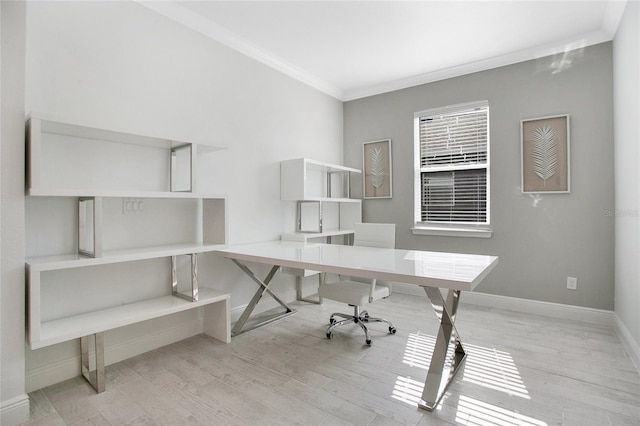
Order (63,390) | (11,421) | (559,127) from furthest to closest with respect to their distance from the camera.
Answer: (559,127) < (63,390) < (11,421)

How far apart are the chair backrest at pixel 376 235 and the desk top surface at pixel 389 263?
356mm

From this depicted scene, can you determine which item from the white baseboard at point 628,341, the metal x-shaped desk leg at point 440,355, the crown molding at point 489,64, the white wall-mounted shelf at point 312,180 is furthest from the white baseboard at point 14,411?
the crown molding at point 489,64

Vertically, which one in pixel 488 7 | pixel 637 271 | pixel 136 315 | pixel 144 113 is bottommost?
pixel 136 315

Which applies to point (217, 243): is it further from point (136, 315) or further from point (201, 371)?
point (201, 371)

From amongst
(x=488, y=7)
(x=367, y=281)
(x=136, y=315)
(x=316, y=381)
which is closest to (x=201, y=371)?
(x=136, y=315)

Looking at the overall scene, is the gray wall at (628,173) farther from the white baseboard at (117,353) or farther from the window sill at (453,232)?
the white baseboard at (117,353)

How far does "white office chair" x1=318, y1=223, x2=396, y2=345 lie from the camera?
251 cm

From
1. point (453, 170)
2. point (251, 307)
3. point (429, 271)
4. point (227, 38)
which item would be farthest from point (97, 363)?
point (453, 170)

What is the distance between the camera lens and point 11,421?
167 cm

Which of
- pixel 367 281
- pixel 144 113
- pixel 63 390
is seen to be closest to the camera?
pixel 63 390

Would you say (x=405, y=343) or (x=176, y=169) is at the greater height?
(x=176, y=169)

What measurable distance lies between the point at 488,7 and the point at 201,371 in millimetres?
3432

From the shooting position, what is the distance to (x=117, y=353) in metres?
2.33

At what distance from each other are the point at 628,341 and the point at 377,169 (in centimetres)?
291
